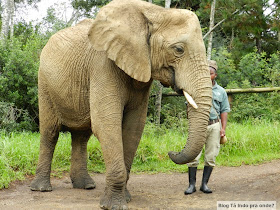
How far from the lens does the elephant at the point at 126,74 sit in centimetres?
474

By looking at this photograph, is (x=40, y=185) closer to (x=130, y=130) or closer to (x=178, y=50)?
(x=130, y=130)

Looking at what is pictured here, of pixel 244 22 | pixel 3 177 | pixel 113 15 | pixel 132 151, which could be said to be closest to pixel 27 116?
pixel 3 177

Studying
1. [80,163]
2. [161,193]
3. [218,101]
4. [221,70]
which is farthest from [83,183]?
[221,70]

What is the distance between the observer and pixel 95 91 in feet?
17.0

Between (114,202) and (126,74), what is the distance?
1.54 meters

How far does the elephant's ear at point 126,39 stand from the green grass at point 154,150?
292 cm

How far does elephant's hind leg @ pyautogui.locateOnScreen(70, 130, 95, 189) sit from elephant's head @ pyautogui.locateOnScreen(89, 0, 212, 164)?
2095 mm

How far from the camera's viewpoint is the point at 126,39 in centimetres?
490

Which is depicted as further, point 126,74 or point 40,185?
point 40,185

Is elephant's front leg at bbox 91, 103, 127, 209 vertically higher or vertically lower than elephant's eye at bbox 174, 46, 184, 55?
lower

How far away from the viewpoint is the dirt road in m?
5.43

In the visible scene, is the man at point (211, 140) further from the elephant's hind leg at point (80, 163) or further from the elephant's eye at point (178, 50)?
the elephant's hind leg at point (80, 163)

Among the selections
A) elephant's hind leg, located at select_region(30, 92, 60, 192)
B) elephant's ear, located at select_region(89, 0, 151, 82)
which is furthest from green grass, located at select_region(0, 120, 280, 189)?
elephant's ear, located at select_region(89, 0, 151, 82)

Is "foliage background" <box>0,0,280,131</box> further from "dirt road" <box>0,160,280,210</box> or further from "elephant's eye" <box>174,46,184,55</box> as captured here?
"elephant's eye" <box>174,46,184,55</box>
